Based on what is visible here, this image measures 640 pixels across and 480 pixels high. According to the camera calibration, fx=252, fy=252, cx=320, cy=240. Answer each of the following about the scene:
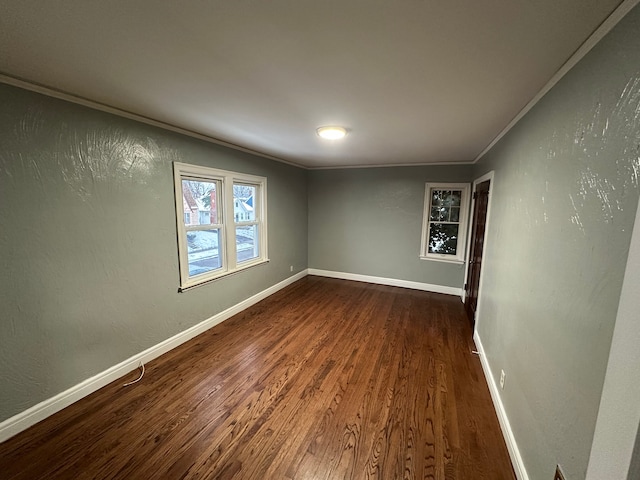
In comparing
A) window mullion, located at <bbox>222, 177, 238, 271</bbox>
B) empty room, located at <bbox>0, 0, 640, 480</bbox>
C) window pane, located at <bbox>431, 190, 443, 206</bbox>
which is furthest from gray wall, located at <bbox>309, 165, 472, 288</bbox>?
window mullion, located at <bbox>222, 177, 238, 271</bbox>

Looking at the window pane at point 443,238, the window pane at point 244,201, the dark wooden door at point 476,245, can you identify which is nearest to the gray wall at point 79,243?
the window pane at point 244,201

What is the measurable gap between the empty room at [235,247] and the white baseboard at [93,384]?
17mm

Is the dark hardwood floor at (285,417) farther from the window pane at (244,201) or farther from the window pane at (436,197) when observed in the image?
the window pane at (436,197)

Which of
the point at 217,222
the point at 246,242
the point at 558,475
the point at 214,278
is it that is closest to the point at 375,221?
the point at 246,242

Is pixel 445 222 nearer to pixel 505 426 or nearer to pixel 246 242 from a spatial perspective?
pixel 505 426

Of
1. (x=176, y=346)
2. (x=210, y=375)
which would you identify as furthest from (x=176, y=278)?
(x=210, y=375)

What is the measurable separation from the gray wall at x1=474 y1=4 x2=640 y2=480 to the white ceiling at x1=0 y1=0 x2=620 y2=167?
23 centimetres

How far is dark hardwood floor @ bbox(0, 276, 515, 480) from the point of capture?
1.52 m

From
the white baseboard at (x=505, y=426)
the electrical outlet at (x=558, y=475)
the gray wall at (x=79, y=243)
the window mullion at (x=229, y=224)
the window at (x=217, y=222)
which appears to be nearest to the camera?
the electrical outlet at (x=558, y=475)

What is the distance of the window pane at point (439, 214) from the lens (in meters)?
4.48

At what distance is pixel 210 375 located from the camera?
7.63 feet

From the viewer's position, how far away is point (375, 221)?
4922 mm

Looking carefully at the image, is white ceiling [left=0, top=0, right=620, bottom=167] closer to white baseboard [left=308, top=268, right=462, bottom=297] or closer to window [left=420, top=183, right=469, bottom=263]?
window [left=420, top=183, right=469, bottom=263]

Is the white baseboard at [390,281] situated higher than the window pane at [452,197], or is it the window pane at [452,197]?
the window pane at [452,197]
